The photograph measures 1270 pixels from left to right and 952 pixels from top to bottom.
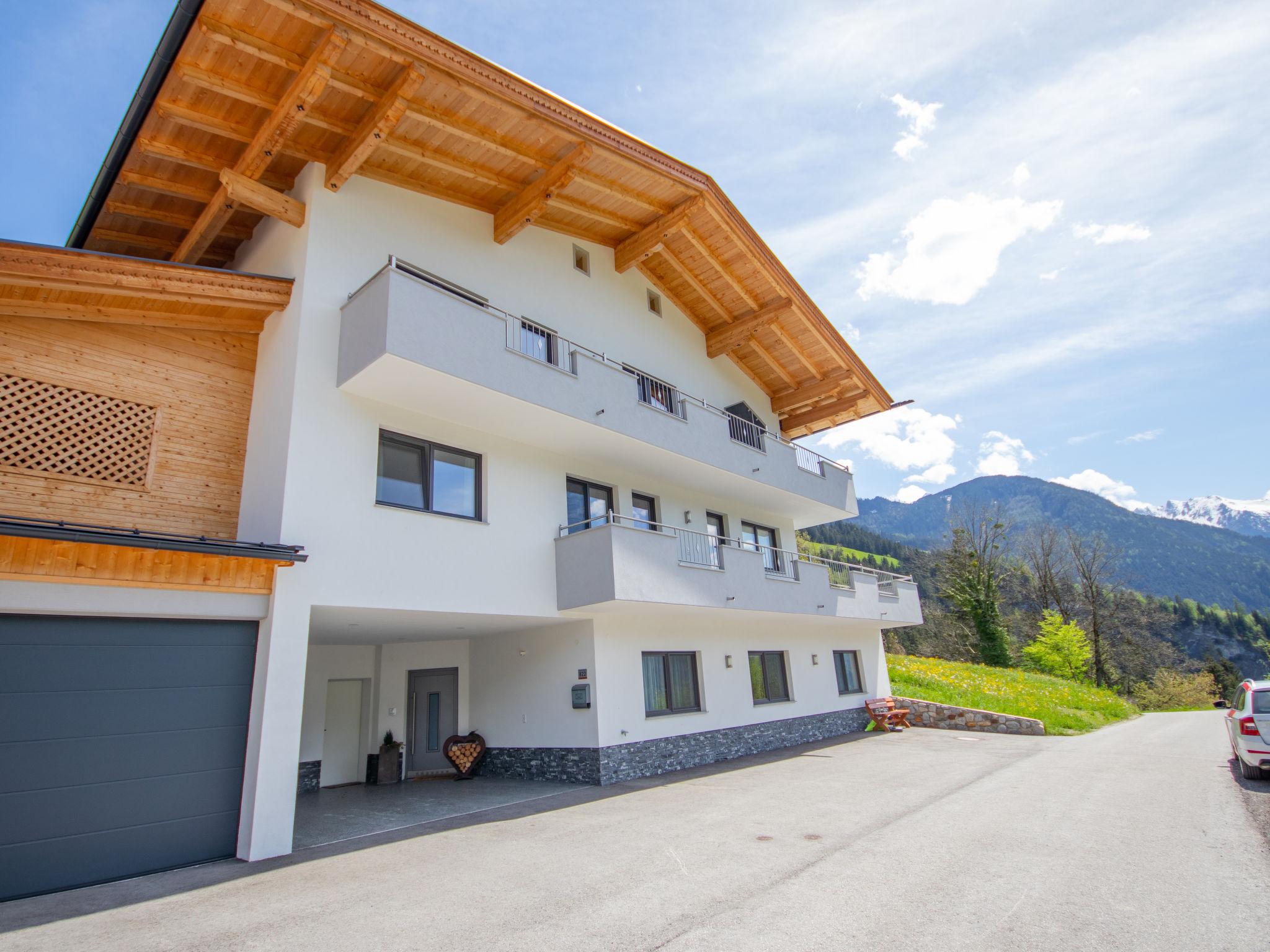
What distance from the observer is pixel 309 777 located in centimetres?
1288

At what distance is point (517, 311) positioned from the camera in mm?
12820

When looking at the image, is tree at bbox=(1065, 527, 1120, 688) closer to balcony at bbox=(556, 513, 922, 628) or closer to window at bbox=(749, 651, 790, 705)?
balcony at bbox=(556, 513, 922, 628)

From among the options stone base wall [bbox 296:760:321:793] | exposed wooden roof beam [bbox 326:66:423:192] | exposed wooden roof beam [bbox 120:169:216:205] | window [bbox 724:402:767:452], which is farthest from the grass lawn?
exposed wooden roof beam [bbox 120:169:216:205]

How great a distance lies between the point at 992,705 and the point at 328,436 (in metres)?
19.1

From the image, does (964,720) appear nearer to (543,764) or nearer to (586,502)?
(543,764)

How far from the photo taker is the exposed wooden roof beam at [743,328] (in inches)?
678

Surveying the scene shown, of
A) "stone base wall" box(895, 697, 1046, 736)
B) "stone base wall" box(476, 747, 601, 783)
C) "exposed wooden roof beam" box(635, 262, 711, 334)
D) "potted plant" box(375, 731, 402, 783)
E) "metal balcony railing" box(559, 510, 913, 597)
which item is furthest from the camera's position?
"stone base wall" box(895, 697, 1046, 736)

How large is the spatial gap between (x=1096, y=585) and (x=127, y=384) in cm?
4677

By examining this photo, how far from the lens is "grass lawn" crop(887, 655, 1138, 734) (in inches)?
760

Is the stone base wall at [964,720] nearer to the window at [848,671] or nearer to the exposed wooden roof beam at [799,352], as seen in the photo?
the window at [848,671]

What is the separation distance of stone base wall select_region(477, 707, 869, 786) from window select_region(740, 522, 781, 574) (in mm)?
3792

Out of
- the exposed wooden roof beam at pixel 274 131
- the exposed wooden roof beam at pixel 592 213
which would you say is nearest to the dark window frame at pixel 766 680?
the exposed wooden roof beam at pixel 592 213

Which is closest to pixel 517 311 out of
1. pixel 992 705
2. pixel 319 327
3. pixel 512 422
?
pixel 512 422

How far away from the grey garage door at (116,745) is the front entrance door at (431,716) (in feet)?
21.7
